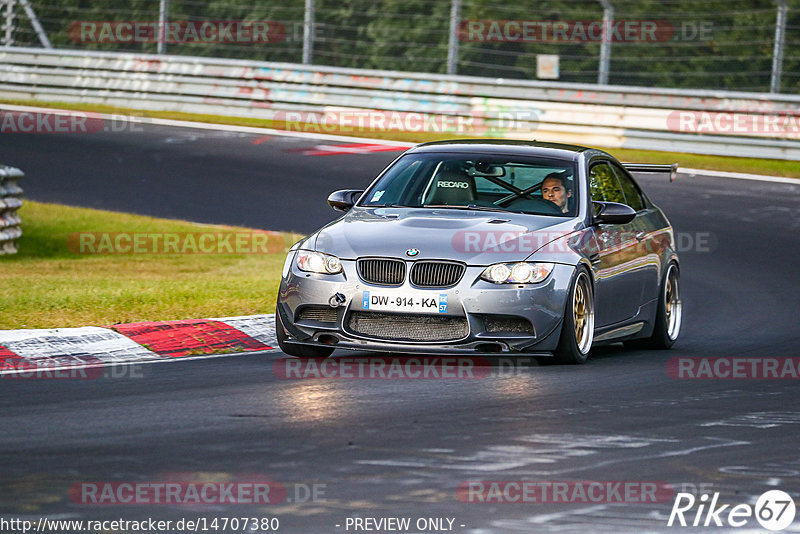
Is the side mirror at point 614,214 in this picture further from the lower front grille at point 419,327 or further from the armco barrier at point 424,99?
the armco barrier at point 424,99

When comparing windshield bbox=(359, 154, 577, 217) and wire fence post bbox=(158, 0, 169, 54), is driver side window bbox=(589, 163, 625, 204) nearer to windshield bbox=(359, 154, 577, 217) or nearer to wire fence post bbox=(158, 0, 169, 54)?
windshield bbox=(359, 154, 577, 217)

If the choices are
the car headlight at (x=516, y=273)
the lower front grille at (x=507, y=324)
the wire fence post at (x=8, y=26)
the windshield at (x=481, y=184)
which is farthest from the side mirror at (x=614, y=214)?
the wire fence post at (x=8, y=26)

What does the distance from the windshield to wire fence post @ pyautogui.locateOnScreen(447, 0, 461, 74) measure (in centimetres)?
1465

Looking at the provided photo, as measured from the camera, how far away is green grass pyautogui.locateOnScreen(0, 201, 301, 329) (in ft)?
36.0

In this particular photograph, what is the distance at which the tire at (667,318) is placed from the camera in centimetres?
1097

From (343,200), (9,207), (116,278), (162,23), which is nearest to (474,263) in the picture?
(343,200)

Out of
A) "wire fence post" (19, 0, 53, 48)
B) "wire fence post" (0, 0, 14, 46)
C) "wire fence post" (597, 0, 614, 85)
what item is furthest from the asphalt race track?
"wire fence post" (0, 0, 14, 46)

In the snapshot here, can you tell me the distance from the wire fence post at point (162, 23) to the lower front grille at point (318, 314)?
734 inches

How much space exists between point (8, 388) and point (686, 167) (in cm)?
1604

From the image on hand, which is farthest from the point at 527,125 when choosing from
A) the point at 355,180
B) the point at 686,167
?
the point at 355,180

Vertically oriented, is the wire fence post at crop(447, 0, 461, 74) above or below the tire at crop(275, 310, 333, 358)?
above

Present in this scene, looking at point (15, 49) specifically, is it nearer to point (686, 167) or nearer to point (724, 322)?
point (686, 167)

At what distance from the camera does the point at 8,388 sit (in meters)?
7.98

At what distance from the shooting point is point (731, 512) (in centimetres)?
546
